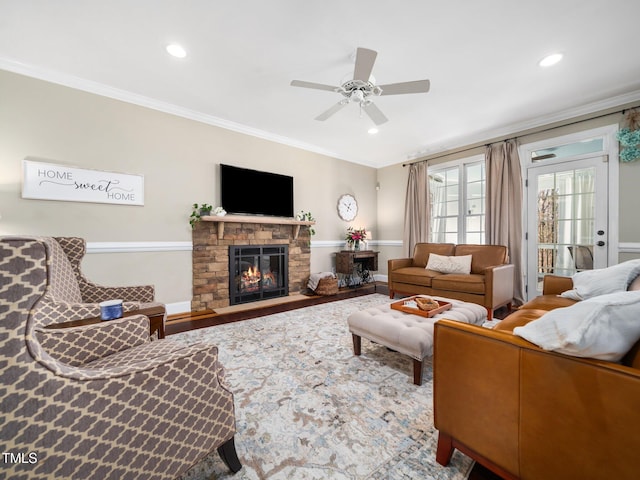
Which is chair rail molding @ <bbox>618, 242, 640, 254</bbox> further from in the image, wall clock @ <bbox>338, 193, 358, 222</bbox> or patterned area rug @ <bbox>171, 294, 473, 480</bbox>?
wall clock @ <bbox>338, 193, 358, 222</bbox>

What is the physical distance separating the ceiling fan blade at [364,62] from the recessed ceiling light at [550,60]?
5.80 feet

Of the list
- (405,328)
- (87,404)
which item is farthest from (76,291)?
(405,328)

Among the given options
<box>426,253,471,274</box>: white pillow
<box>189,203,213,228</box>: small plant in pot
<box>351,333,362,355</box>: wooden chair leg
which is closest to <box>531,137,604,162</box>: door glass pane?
<box>426,253,471,274</box>: white pillow

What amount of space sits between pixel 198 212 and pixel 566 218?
5143mm

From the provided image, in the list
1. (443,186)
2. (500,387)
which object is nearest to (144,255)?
(500,387)

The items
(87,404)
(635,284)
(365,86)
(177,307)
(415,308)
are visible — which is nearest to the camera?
(87,404)

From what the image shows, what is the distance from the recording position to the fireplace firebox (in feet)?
12.6

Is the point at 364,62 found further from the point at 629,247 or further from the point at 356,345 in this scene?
the point at 629,247

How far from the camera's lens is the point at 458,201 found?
4695 millimetres

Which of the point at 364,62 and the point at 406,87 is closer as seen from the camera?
the point at 364,62

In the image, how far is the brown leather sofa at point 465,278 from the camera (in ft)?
10.4

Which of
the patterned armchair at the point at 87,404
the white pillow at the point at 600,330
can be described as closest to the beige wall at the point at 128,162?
the patterned armchair at the point at 87,404

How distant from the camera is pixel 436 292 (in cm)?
361

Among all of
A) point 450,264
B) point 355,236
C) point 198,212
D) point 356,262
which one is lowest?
point 356,262
